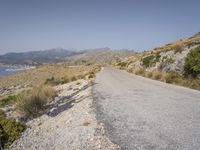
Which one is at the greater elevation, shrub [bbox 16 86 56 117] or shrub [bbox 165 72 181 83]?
shrub [bbox 16 86 56 117]

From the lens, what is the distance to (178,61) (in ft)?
83.9

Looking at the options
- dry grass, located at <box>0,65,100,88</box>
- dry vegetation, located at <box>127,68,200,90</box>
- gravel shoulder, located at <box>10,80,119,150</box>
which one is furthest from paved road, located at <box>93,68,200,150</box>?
dry grass, located at <box>0,65,100,88</box>

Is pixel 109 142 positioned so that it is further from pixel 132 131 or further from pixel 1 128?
pixel 1 128

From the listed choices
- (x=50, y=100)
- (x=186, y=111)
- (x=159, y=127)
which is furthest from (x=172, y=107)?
(x=50, y=100)

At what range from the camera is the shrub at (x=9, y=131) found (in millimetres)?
8852

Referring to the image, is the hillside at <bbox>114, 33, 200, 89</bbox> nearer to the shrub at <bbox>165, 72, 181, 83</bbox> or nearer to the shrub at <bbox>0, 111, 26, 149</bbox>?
the shrub at <bbox>165, 72, 181, 83</bbox>

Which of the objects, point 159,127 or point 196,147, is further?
point 159,127

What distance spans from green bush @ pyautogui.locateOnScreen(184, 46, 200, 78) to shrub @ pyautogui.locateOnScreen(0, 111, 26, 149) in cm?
1454

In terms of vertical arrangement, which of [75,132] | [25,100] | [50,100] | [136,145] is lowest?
[50,100]

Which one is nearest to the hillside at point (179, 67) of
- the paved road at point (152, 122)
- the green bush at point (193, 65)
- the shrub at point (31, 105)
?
the green bush at point (193, 65)

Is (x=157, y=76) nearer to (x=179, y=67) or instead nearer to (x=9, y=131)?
(x=179, y=67)

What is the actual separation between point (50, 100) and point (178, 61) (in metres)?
14.6

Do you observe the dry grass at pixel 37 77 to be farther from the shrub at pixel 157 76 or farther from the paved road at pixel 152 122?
the paved road at pixel 152 122

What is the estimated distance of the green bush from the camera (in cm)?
1939
